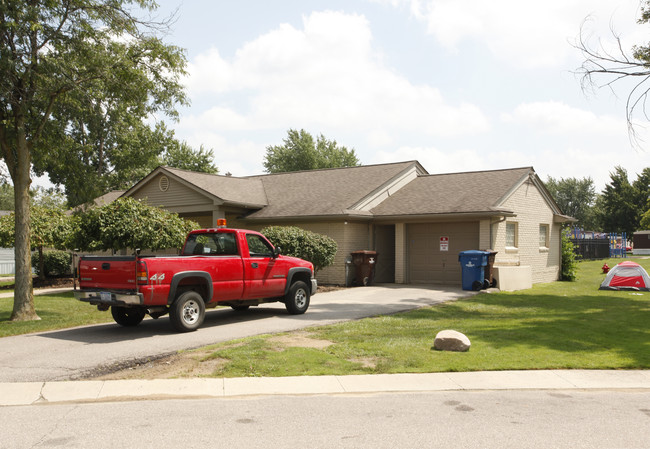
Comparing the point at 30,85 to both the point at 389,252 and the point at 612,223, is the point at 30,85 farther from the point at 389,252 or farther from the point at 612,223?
the point at 612,223

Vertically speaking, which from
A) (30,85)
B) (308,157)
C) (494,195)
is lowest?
(494,195)

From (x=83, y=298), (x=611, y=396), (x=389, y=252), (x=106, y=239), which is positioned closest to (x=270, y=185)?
(x=389, y=252)

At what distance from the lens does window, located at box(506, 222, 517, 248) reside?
2136 cm

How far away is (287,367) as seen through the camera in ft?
25.6

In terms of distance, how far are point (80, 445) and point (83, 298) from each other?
622cm

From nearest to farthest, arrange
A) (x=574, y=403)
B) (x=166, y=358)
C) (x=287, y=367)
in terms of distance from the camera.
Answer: (x=574, y=403)
(x=287, y=367)
(x=166, y=358)

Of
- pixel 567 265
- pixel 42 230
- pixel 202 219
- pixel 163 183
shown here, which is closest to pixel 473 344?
pixel 163 183

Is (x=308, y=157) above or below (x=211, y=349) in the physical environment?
above

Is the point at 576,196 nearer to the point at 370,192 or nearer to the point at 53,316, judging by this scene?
the point at 370,192

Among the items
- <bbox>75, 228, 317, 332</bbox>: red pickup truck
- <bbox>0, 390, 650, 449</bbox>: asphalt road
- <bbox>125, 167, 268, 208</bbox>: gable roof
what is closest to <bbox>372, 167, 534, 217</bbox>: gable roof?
<bbox>125, 167, 268, 208</bbox>: gable roof

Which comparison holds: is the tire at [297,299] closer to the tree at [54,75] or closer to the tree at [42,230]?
the tree at [54,75]

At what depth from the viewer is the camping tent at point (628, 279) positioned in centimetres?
2045

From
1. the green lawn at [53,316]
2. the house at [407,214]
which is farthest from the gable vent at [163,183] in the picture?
the green lawn at [53,316]

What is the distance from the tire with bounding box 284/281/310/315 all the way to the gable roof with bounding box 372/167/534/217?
8.47 m
